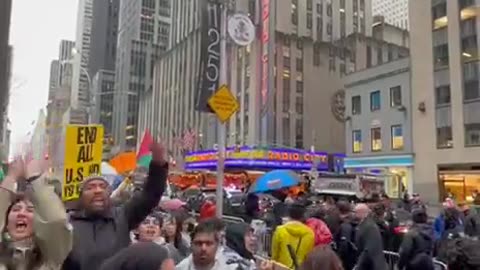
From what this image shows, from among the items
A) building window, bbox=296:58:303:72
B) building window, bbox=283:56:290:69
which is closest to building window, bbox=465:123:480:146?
building window, bbox=283:56:290:69

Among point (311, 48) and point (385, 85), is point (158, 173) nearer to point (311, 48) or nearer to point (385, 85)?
point (385, 85)

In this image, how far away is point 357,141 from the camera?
152 ft

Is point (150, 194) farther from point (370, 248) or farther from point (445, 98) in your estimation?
point (445, 98)

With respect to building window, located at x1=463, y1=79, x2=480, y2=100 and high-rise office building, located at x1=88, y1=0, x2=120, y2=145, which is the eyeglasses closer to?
building window, located at x1=463, y1=79, x2=480, y2=100

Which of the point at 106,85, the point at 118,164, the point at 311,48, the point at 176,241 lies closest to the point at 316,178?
the point at 118,164

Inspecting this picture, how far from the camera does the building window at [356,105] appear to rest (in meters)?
46.3

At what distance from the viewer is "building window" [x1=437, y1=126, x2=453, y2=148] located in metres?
37.0

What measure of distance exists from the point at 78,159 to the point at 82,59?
113 meters

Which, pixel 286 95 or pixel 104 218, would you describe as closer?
pixel 104 218

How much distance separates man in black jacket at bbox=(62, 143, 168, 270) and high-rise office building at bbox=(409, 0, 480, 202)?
33.6 meters

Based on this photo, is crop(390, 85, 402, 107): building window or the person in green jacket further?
crop(390, 85, 402, 107): building window

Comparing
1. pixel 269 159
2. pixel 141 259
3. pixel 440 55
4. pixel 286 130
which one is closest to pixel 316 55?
pixel 286 130

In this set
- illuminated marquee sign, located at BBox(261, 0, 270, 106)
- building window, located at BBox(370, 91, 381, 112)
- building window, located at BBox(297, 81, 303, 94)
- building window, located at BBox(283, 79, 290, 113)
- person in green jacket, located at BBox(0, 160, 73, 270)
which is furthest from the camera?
building window, located at BBox(297, 81, 303, 94)

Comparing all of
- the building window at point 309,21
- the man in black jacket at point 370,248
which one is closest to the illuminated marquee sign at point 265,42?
the building window at point 309,21
